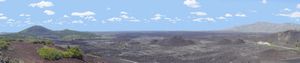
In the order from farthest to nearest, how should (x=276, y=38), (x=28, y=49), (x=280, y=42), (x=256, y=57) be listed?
1. (x=276, y=38)
2. (x=280, y=42)
3. (x=256, y=57)
4. (x=28, y=49)

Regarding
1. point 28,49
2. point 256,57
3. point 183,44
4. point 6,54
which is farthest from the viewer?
point 183,44

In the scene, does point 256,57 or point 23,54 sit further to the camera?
point 256,57

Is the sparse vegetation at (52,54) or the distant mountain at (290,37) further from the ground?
the sparse vegetation at (52,54)

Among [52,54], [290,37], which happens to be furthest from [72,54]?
[290,37]

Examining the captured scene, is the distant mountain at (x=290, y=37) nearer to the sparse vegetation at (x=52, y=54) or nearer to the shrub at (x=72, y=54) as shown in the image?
the shrub at (x=72, y=54)

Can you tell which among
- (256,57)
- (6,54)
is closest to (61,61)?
(6,54)

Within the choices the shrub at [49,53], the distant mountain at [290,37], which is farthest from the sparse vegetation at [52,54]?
the distant mountain at [290,37]

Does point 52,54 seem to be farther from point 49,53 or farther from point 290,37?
point 290,37

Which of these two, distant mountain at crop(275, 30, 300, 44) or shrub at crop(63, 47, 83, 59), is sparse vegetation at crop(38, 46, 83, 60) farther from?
distant mountain at crop(275, 30, 300, 44)

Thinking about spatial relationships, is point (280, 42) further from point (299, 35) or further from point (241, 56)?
point (241, 56)
